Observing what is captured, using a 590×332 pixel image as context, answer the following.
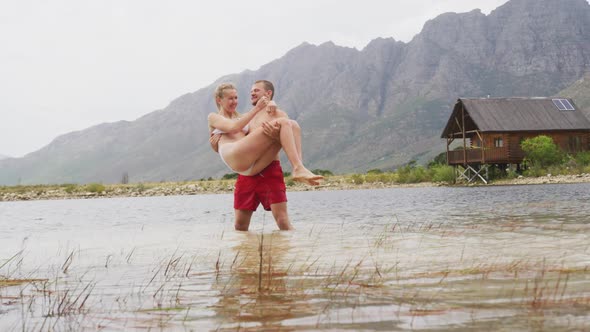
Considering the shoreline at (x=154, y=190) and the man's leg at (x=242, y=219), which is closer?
the man's leg at (x=242, y=219)

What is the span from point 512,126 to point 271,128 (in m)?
32.1

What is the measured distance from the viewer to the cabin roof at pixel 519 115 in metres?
34.9

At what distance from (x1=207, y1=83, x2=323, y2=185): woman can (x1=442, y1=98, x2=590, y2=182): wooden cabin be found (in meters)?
30.0

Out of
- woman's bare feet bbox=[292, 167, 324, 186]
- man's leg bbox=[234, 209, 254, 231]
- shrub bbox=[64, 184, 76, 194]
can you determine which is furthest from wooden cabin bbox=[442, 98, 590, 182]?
woman's bare feet bbox=[292, 167, 324, 186]

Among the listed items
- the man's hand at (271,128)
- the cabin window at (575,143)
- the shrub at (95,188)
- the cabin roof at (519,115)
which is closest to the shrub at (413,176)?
the cabin roof at (519,115)

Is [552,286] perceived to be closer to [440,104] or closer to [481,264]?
[481,264]

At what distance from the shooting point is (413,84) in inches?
6265

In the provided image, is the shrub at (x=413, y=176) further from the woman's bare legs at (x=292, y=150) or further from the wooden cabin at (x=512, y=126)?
the woman's bare legs at (x=292, y=150)

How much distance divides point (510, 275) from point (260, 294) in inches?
54.5

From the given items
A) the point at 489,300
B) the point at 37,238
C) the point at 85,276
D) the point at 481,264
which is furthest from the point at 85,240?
the point at 489,300

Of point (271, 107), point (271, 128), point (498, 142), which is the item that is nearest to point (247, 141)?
point (271, 128)

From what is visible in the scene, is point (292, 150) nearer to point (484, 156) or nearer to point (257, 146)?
point (257, 146)

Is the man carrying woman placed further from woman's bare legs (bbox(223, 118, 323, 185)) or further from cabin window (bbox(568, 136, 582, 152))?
cabin window (bbox(568, 136, 582, 152))

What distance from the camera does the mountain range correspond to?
5374 inches
